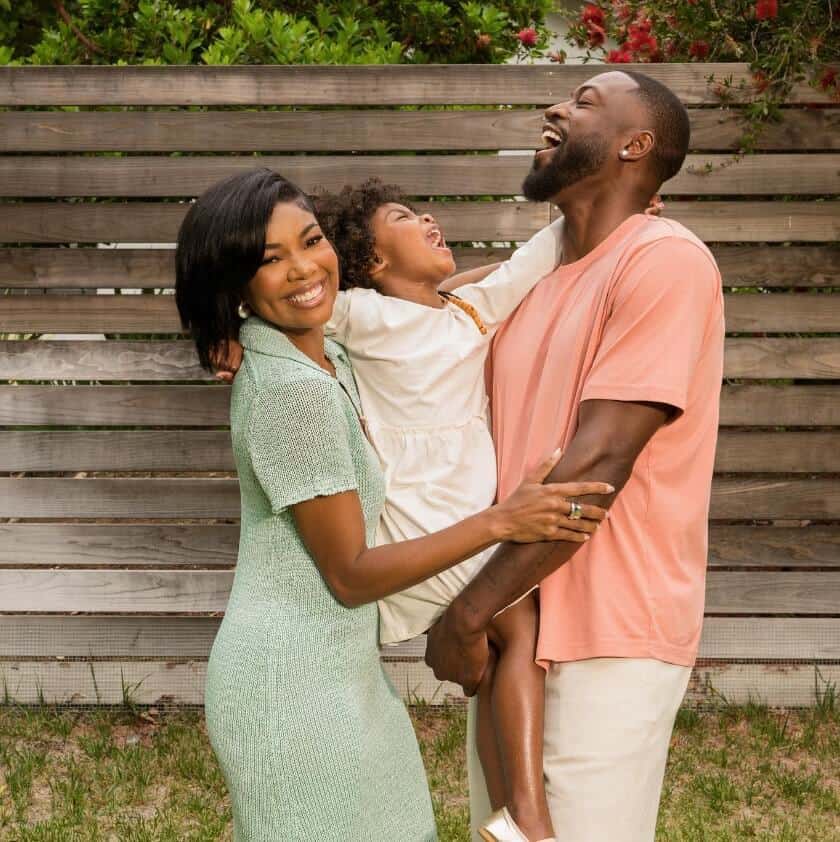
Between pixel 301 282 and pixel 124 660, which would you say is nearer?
pixel 301 282

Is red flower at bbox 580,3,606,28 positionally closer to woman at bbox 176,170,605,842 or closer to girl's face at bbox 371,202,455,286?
girl's face at bbox 371,202,455,286

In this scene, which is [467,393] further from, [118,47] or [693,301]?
[118,47]

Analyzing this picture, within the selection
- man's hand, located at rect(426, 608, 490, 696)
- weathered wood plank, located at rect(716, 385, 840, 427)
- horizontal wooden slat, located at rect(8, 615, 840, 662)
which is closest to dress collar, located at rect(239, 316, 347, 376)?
man's hand, located at rect(426, 608, 490, 696)

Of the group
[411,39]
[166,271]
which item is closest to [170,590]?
[166,271]

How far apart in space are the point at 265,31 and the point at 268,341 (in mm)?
3052

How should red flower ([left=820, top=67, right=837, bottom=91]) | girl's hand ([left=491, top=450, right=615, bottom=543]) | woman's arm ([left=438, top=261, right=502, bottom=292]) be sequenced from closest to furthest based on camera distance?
girl's hand ([left=491, top=450, right=615, bottom=543]) < woman's arm ([left=438, top=261, right=502, bottom=292]) < red flower ([left=820, top=67, right=837, bottom=91])

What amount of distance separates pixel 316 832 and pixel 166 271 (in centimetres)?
280

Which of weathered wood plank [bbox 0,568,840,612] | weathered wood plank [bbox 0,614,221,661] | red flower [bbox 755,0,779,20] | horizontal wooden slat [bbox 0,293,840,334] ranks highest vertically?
red flower [bbox 755,0,779,20]

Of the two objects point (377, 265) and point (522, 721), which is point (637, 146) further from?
point (522, 721)

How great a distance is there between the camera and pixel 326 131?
14.7ft

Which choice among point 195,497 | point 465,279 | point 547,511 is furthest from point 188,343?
point 547,511

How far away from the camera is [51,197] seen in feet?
15.0

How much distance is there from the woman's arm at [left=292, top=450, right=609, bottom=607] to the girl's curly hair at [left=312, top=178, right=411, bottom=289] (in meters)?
0.77

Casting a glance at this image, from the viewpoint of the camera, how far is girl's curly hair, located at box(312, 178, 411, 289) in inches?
109
